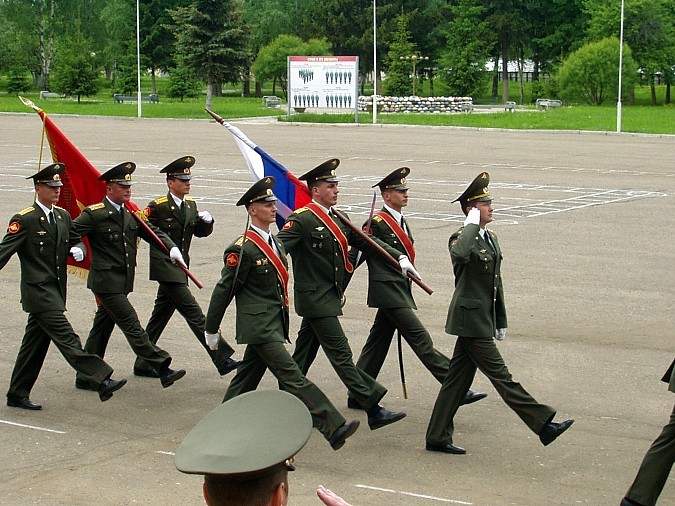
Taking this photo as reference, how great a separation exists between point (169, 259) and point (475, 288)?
2940 mm

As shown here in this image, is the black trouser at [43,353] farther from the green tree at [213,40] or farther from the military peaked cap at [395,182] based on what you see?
the green tree at [213,40]

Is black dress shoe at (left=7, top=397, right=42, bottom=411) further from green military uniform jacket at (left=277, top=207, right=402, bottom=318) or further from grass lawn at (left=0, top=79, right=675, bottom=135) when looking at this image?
grass lawn at (left=0, top=79, right=675, bottom=135)

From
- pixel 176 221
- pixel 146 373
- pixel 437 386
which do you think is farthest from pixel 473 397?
pixel 176 221

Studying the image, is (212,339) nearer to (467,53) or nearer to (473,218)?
(473,218)

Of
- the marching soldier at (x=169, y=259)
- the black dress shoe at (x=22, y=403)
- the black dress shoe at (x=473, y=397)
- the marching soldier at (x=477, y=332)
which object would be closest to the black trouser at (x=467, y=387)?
the marching soldier at (x=477, y=332)

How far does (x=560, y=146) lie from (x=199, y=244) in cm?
2150

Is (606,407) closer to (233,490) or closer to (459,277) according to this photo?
(459,277)

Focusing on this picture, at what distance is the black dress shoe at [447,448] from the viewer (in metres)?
7.96

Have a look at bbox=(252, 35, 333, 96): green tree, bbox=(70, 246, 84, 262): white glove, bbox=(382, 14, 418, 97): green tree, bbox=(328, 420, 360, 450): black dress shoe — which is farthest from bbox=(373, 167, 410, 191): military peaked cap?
bbox=(252, 35, 333, 96): green tree

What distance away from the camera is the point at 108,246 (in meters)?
9.49

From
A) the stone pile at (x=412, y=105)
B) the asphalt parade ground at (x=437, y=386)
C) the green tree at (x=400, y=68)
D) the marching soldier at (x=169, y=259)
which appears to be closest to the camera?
the asphalt parade ground at (x=437, y=386)

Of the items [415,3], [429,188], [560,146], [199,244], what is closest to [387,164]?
[429,188]

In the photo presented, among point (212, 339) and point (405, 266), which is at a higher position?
point (405, 266)

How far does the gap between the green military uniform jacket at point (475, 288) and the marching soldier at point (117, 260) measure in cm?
248
